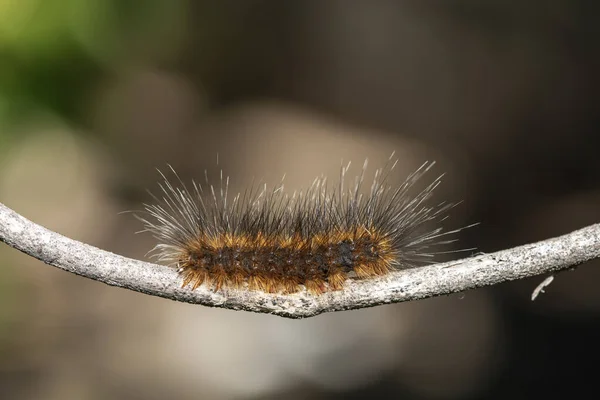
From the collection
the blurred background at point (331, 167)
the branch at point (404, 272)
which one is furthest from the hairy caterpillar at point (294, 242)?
the blurred background at point (331, 167)

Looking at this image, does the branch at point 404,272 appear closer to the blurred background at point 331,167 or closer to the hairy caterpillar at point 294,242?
the hairy caterpillar at point 294,242

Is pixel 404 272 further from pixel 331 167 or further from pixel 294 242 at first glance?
pixel 331 167

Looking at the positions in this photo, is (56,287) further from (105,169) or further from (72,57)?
(72,57)

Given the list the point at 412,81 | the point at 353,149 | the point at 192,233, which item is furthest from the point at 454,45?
the point at 192,233

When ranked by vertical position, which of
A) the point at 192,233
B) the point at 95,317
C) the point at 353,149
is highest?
the point at 353,149

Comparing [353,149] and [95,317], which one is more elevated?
[353,149]

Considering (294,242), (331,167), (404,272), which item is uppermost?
(331,167)

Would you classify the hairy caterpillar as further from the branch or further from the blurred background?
the blurred background

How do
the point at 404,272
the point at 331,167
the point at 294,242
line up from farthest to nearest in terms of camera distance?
the point at 331,167 → the point at 294,242 → the point at 404,272

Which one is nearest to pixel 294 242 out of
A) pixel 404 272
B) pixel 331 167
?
pixel 404 272

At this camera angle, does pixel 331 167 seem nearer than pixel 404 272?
No

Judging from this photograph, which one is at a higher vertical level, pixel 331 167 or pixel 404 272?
pixel 331 167
